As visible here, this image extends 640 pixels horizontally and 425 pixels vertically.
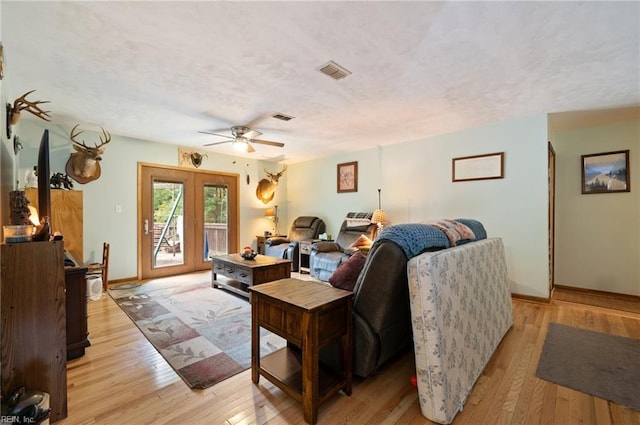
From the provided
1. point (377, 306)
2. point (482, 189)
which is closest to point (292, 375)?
point (377, 306)

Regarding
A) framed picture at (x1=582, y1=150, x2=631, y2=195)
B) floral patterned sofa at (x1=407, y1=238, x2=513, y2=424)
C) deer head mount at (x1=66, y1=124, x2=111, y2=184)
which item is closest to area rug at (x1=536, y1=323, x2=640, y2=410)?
floral patterned sofa at (x1=407, y1=238, x2=513, y2=424)

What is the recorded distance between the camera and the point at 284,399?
177 centimetres

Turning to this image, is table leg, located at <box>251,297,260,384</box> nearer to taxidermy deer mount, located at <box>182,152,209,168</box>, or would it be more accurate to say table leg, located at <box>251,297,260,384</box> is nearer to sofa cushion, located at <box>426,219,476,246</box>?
sofa cushion, located at <box>426,219,476,246</box>

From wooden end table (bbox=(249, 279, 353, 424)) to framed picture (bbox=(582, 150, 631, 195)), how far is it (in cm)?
449

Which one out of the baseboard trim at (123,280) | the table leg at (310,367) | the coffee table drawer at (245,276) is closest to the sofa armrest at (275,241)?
the coffee table drawer at (245,276)

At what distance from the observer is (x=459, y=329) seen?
1.78 m

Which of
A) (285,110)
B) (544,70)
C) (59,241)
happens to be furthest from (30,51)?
(544,70)

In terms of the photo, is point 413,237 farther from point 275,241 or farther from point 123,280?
point 123,280

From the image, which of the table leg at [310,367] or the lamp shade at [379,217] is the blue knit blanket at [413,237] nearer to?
the table leg at [310,367]

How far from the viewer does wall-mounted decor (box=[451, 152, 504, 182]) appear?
3.90m

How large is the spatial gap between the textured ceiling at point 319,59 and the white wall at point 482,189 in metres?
0.42

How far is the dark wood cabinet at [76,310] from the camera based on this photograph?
2252 millimetres

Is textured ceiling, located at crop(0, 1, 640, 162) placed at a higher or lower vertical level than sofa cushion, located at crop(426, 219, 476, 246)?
higher

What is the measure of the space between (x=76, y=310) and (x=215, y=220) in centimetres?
349
